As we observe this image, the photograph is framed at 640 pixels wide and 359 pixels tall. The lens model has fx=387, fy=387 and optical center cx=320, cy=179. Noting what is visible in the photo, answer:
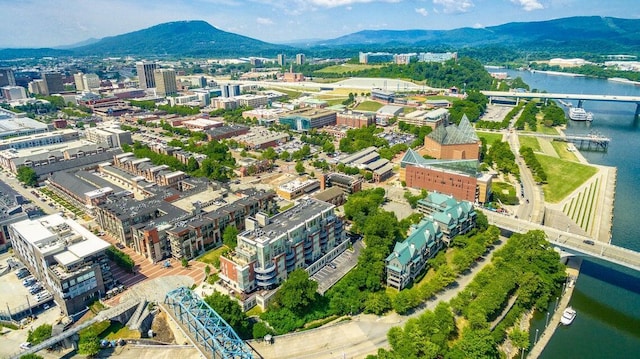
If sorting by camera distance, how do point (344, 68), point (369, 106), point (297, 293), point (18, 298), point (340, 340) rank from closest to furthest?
point (340, 340), point (297, 293), point (18, 298), point (369, 106), point (344, 68)

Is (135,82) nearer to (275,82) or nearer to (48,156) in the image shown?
(275,82)

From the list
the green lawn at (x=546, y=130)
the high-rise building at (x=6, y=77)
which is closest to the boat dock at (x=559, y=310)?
the green lawn at (x=546, y=130)

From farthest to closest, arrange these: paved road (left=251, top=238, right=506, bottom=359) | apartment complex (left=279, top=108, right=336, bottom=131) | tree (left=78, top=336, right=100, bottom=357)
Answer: apartment complex (left=279, top=108, right=336, bottom=131) < paved road (left=251, top=238, right=506, bottom=359) < tree (left=78, top=336, right=100, bottom=357)

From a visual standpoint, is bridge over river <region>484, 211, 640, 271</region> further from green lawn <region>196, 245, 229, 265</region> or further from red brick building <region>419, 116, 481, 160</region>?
Result: green lawn <region>196, 245, 229, 265</region>

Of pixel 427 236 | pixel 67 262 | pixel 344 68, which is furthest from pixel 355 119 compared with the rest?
pixel 344 68

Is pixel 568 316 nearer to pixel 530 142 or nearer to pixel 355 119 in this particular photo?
pixel 530 142

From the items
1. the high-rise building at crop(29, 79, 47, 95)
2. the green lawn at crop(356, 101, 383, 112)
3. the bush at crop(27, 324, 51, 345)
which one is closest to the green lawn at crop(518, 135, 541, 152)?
the green lawn at crop(356, 101, 383, 112)

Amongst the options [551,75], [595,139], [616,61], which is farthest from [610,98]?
[616,61]
